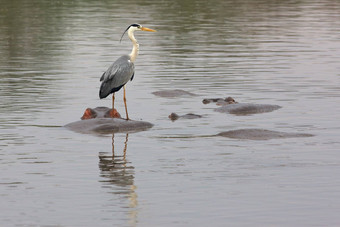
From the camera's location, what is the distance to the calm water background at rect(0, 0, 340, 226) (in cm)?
1338

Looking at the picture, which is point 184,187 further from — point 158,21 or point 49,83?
point 158,21

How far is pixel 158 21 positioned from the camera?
59250 mm

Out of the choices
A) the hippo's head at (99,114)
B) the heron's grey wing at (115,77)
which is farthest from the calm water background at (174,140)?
the heron's grey wing at (115,77)

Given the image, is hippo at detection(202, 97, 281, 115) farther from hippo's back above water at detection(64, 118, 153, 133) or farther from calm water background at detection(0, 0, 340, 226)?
hippo's back above water at detection(64, 118, 153, 133)

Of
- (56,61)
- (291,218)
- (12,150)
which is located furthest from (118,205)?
(56,61)

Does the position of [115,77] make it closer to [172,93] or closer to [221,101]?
[221,101]

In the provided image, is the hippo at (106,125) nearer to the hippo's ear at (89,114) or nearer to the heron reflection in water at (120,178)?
the hippo's ear at (89,114)

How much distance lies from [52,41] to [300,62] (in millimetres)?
15370

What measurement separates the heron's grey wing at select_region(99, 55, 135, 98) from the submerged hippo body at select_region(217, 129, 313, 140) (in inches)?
132

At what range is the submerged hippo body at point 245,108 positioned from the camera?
2295cm

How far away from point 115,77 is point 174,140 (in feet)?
10.8

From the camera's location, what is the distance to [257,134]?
1934cm

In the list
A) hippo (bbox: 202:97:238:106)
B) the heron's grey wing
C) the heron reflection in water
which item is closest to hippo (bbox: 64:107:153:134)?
the heron's grey wing

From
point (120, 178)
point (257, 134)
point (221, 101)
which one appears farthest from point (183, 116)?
point (120, 178)
